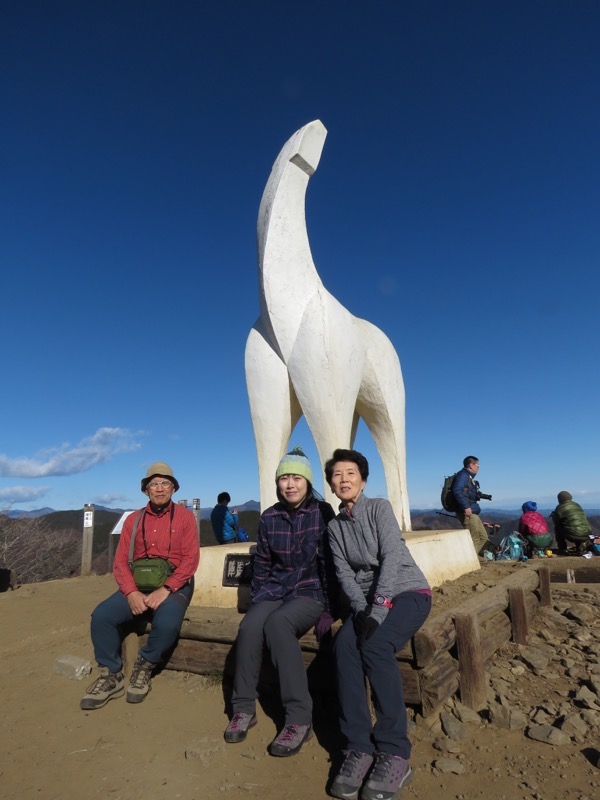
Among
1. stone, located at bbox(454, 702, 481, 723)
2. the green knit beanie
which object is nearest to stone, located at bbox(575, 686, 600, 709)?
stone, located at bbox(454, 702, 481, 723)

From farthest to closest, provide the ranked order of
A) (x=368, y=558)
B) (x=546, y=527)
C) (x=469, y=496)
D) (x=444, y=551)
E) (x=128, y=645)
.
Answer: (x=546, y=527) < (x=469, y=496) < (x=444, y=551) < (x=128, y=645) < (x=368, y=558)

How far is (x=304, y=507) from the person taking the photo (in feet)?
10.4

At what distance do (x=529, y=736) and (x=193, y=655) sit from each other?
221cm

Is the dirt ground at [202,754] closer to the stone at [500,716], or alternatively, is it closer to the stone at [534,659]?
the stone at [500,716]

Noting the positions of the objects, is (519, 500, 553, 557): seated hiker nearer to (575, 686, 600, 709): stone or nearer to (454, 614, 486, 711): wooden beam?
(575, 686, 600, 709): stone

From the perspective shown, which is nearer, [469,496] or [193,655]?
[193,655]

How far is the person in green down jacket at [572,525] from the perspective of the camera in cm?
735

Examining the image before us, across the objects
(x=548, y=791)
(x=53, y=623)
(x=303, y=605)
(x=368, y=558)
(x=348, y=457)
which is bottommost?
(x=548, y=791)

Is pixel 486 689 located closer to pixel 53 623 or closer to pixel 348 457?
pixel 348 457

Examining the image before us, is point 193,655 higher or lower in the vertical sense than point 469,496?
lower

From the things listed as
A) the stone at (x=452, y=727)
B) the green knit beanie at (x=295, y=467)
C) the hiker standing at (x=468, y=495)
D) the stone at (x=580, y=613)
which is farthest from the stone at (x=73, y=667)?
the hiker standing at (x=468, y=495)

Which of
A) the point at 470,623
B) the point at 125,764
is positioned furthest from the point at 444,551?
the point at 125,764

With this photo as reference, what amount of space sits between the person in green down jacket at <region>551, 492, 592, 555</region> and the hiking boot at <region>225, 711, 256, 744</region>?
6.25 m

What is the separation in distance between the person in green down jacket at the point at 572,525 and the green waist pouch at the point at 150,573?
6279 mm
